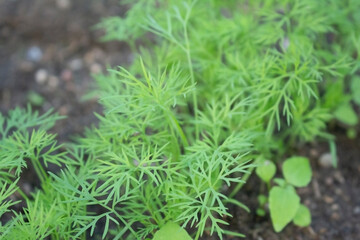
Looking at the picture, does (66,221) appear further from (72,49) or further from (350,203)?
(72,49)

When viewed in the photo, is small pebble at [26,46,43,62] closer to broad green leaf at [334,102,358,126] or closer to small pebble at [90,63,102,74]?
small pebble at [90,63,102,74]

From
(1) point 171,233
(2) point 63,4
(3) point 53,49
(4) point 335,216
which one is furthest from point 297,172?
(2) point 63,4

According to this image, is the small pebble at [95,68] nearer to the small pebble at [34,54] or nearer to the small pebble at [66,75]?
the small pebble at [66,75]

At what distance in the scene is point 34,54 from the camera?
244 centimetres

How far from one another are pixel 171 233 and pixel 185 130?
1.94 ft

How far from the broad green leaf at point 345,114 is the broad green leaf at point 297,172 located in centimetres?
41

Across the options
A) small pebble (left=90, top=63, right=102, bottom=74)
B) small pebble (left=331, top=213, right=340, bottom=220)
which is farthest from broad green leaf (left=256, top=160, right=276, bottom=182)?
small pebble (left=90, top=63, right=102, bottom=74)

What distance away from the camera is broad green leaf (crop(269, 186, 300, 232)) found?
4.80ft

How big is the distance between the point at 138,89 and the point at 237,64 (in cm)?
45

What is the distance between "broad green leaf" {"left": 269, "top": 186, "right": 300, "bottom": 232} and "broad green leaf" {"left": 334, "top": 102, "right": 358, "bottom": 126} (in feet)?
1.71

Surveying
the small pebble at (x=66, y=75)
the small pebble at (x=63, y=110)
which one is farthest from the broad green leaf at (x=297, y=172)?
the small pebble at (x=66, y=75)

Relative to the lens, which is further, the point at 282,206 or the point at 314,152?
the point at 314,152

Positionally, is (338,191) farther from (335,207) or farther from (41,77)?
(41,77)

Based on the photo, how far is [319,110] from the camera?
1626mm
